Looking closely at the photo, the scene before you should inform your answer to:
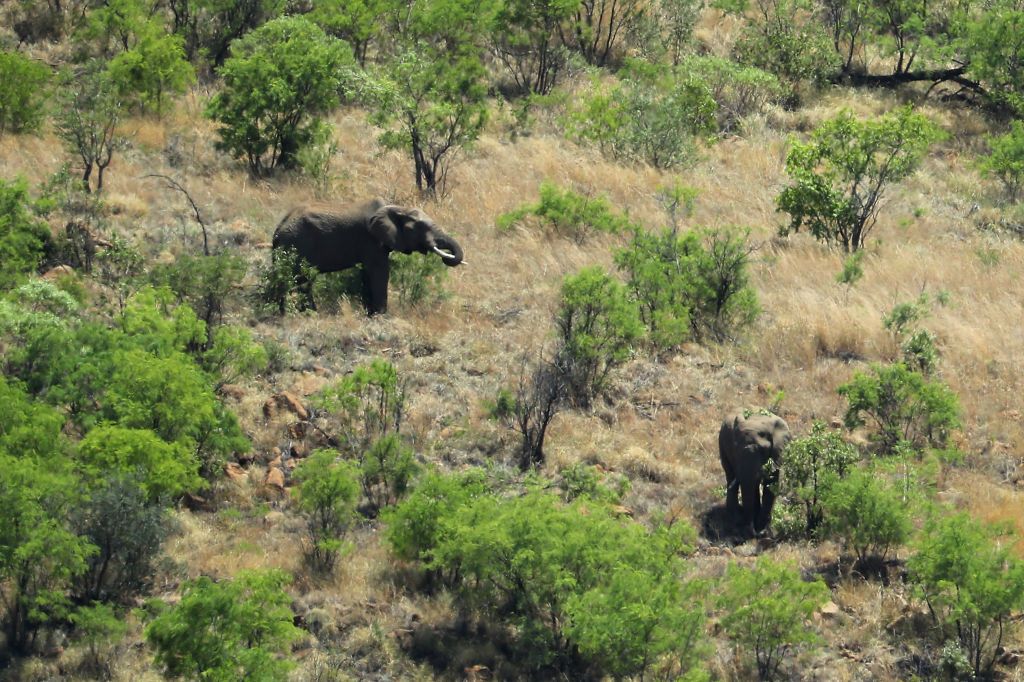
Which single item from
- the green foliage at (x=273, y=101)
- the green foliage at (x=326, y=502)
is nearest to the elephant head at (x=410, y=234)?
the green foliage at (x=273, y=101)

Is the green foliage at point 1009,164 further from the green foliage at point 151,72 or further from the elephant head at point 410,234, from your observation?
the green foliage at point 151,72

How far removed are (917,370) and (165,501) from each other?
8.76 metres

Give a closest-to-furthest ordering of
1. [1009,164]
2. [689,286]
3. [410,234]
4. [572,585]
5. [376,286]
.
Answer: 1. [572,585]
2. [376,286]
3. [410,234]
4. [689,286]
5. [1009,164]

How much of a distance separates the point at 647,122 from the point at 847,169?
14.1 ft

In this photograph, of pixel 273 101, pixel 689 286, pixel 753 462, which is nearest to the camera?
pixel 753 462

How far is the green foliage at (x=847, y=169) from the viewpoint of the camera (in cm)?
2208

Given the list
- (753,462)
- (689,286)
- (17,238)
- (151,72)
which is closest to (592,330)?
(689,286)

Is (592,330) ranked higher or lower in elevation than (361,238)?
lower

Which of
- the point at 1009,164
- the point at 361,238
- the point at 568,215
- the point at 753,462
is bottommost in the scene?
the point at 753,462

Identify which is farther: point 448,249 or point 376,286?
point 448,249

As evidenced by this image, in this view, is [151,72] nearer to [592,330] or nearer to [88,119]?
[88,119]

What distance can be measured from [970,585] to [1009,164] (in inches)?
589

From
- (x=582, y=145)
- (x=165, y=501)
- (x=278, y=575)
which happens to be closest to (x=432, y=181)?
(x=582, y=145)

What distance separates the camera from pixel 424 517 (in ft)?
42.4
